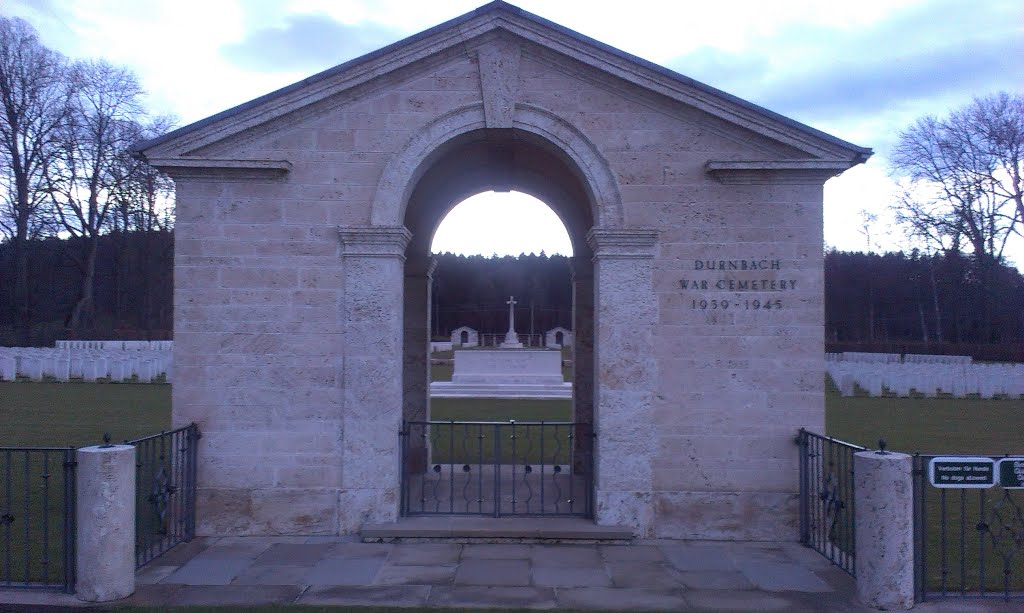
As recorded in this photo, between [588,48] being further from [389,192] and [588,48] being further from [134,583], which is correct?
[134,583]

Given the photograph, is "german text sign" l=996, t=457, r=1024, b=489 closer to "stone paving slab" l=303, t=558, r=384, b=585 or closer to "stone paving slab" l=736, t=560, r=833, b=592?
"stone paving slab" l=736, t=560, r=833, b=592

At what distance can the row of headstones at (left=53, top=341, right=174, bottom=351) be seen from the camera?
1316 inches

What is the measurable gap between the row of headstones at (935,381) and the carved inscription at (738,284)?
1713 centimetres

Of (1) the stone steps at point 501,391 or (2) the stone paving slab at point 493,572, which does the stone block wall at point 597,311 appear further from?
(1) the stone steps at point 501,391

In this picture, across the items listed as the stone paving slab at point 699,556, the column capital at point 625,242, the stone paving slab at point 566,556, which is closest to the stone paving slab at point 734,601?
the stone paving slab at point 699,556

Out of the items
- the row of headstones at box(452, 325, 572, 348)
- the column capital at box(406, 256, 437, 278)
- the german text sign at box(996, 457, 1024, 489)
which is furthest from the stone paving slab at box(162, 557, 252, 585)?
the row of headstones at box(452, 325, 572, 348)

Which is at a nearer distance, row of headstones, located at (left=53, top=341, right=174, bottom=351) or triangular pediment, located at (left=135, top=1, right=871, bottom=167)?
triangular pediment, located at (left=135, top=1, right=871, bottom=167)

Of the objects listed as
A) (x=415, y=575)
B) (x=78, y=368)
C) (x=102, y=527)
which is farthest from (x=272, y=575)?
(x=78, y=368)

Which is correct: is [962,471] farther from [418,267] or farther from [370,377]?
[418,267]

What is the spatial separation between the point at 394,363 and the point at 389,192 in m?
1.72

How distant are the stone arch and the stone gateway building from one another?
0.02 metres

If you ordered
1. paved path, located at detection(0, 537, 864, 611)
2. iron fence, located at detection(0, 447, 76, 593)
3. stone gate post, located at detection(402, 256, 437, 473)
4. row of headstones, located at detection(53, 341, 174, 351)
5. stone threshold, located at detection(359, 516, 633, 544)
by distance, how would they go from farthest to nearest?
row of headstones, located at detection(53, 341, 174, 351) → stone gate post, located at detection(402, 256, 437, 473) → stone threshold, located at detection(359, 516, 633, 544) → iron fence, located at detection(0, 447, 76, 593) → paved path, located at detection(0, 537, 864, 611)

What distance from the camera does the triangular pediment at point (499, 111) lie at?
7457 mm

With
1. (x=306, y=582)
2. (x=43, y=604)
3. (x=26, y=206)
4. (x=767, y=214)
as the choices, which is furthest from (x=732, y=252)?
(x=26, y=206)
